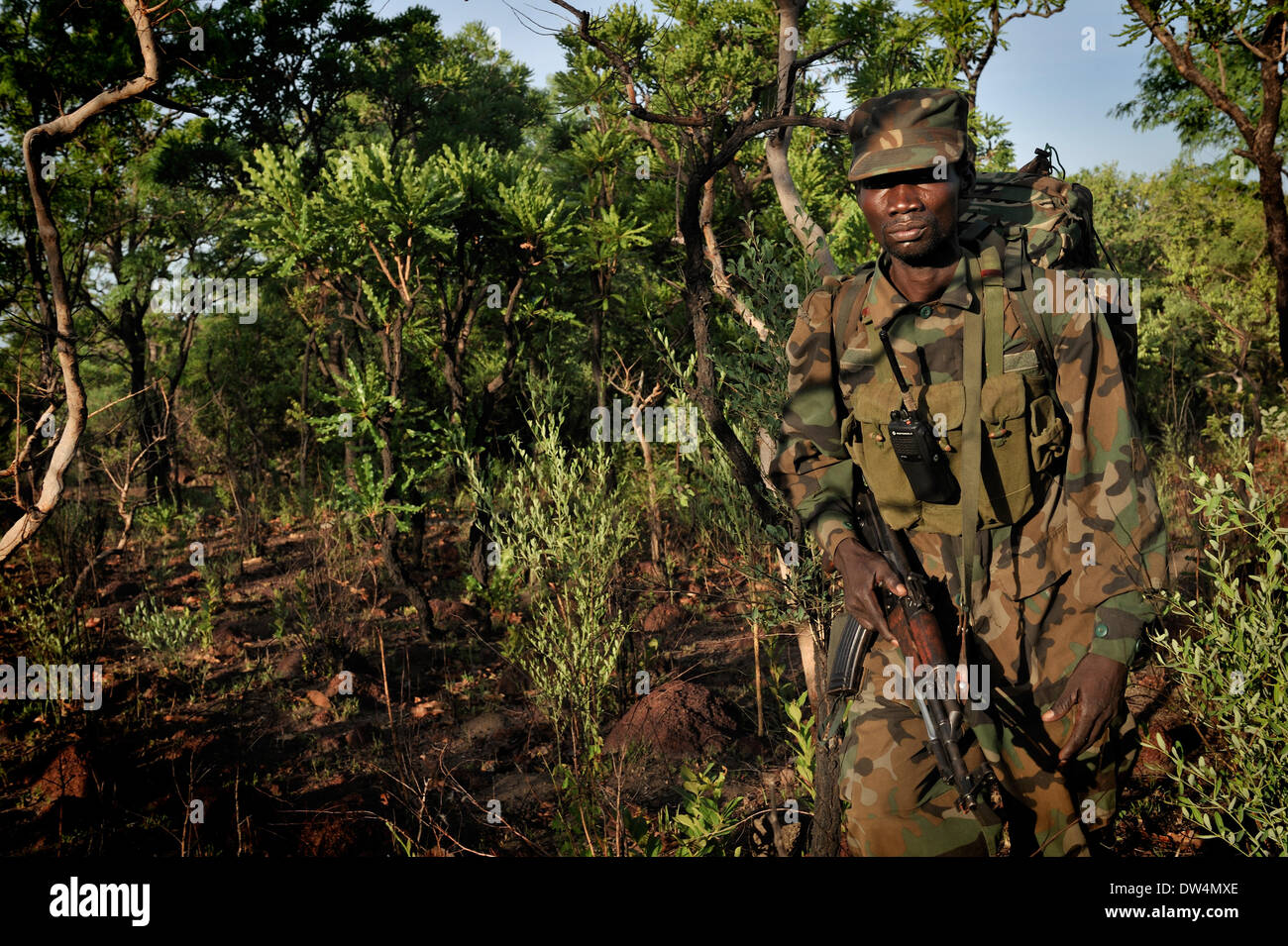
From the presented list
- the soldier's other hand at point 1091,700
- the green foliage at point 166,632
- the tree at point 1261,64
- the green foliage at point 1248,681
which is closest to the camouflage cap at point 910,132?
the green foliage at point 1248,681

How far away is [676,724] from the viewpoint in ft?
14.5

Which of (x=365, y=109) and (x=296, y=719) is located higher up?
(x=365, y=109)

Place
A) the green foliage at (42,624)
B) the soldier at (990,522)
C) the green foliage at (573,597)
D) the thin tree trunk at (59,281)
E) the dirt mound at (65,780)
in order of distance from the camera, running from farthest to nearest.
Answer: the green foliage at (42,624) → the green foliage at (573,597) → the dirt mound at (65,780) → the thin tree trunk at (59,281) → the soldier at (990,522)

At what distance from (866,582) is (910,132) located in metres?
1.13

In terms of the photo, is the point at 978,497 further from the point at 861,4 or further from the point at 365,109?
the point at 365,109

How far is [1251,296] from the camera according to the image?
1272 centimetres

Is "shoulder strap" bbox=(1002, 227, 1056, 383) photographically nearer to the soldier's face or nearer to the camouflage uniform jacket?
the camouflage uniform jacket

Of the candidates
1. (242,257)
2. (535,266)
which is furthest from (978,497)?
(242,257)

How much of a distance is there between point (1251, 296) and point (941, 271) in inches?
541

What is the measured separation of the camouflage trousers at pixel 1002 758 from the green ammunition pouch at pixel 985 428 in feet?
0.85

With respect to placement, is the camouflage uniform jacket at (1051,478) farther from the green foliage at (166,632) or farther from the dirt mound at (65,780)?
the green foliage at (166,632)

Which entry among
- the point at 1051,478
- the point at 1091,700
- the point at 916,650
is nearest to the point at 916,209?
the point at 1051,478

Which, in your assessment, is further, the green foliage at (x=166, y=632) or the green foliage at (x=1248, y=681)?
the green foliage at (x=166, y=632)

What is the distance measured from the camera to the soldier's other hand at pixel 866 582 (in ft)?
6.84
